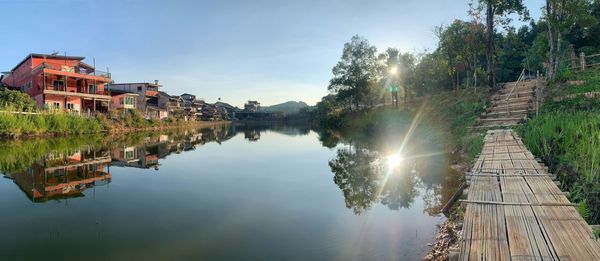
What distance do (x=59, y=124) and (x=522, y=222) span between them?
34937 millimetres

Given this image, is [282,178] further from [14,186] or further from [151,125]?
[151,125]

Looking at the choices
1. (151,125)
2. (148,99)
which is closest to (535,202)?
(151,125)

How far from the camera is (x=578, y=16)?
62.1 ft

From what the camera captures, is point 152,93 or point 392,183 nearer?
point 392,183

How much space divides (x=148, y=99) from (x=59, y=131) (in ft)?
129

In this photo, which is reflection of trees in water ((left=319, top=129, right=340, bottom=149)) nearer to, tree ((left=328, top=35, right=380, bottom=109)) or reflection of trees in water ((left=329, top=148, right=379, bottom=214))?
reflection of trees in water ((left=329, top=148, right=379, bottom=214))

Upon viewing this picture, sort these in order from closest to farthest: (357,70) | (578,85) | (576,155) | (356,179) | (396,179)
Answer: (576,155), (396,179), (356,179), (578,85), (357,70)

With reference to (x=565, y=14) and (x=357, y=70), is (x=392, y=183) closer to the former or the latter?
(x=565, y=14)

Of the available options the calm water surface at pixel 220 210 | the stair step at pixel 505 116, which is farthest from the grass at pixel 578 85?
the calm water surface at pixel 220 210

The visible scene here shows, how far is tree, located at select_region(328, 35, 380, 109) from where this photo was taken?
50.6 meters

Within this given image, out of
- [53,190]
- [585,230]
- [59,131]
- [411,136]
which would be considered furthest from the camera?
[59,131]

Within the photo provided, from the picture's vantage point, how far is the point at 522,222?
3.95 metres

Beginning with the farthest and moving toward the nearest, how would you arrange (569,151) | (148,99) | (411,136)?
(148,99)
(411,136)
(569,151)

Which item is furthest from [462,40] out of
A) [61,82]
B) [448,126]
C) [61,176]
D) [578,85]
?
[61,82]
